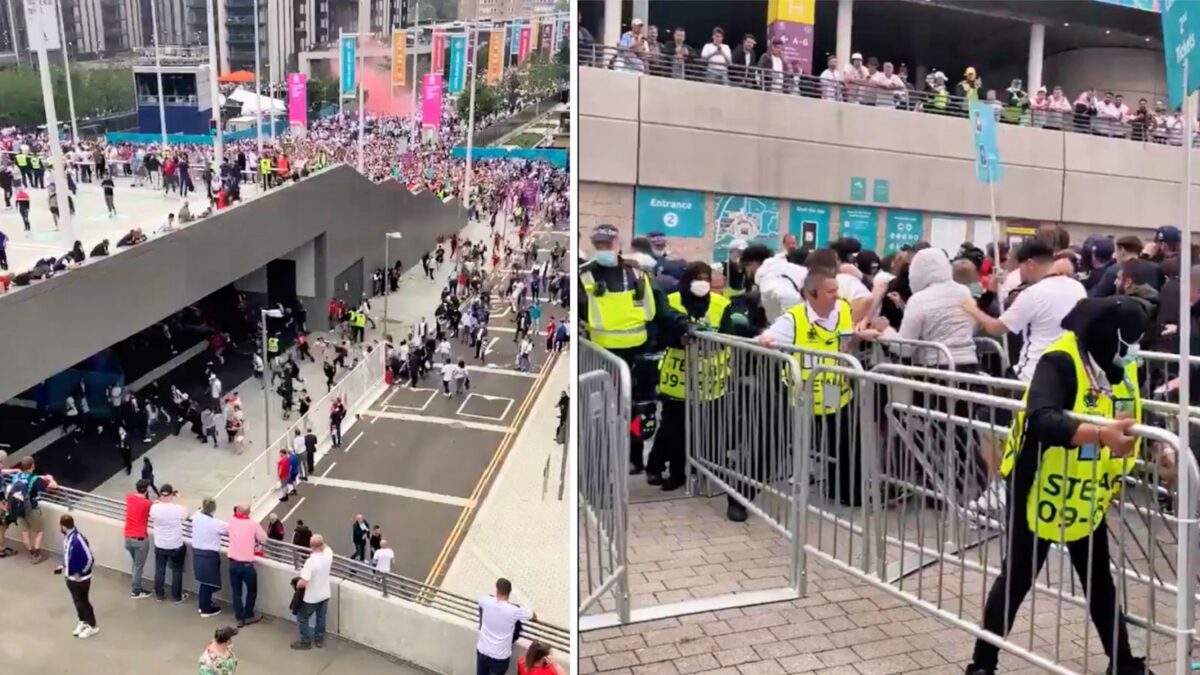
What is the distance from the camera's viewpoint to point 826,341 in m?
2.51

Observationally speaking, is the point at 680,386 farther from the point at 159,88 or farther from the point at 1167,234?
the point at 159,88

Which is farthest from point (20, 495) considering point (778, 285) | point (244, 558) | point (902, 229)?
point (902, 229)

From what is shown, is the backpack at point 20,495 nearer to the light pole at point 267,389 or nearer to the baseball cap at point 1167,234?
the light pole at point 267,389

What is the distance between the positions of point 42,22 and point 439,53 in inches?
56.3

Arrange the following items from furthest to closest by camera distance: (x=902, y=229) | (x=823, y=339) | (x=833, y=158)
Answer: (x=902, y=229)
(x=833, y=158)
(x=823, y=339)

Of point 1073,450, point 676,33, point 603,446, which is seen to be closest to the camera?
point 1073,450

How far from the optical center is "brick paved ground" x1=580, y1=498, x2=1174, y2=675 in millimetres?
1727

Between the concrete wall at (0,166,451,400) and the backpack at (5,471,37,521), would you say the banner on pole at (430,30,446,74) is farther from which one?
the backpack at (5,471,37,521)

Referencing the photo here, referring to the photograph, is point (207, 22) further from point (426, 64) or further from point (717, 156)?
point (717, 156)

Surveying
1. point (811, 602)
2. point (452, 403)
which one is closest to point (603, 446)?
point (452, 403)

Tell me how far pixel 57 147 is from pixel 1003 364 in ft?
10.2

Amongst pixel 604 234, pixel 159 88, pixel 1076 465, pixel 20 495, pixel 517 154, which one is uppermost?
pixel 159 88

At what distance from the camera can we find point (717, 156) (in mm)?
2404

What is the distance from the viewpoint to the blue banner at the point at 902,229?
10.8 ft
